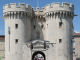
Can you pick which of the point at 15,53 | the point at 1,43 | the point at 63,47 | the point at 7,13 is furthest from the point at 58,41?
the point at 1,43

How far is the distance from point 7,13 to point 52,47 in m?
15.3

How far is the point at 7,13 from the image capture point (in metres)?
42.1

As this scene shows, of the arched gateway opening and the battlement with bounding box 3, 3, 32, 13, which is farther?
the arched gateway opening

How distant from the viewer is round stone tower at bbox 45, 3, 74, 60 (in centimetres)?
4100

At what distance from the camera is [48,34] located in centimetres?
4294

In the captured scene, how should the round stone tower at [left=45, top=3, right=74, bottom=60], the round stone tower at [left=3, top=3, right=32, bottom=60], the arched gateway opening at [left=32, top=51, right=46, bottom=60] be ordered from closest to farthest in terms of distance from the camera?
the round stone tower at [left=45, top=3, right=74, bottom=60]
the round stone tower at [left=3, top=3, right=32, bottom=60]
the arched gateway opening at [left=32, top=51, right=46, bottom=60]

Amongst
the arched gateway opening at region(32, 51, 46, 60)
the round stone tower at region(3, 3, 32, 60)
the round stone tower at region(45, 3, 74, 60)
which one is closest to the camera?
the round stone tower at region(45, 3, 74, 60)

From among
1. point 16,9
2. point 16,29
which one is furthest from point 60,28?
point 16,9

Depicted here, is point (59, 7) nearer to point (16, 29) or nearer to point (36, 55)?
point (16, 29)

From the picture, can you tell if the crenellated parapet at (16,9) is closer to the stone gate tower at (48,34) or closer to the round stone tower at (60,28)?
the stone gate tower at (48,34)

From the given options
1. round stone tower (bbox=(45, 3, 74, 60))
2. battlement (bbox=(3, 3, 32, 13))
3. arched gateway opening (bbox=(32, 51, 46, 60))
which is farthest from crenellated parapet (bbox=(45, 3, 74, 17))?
arched gateway opening (bbox=(32, 51, 46, 60))

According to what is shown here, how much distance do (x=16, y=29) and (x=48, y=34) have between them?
8891 mm

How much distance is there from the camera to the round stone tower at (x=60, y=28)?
4100 cm

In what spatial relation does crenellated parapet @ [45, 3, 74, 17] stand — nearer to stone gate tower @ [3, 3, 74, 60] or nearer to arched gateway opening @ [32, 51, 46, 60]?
stone gate tower @ [3, 3, 74, 60]
